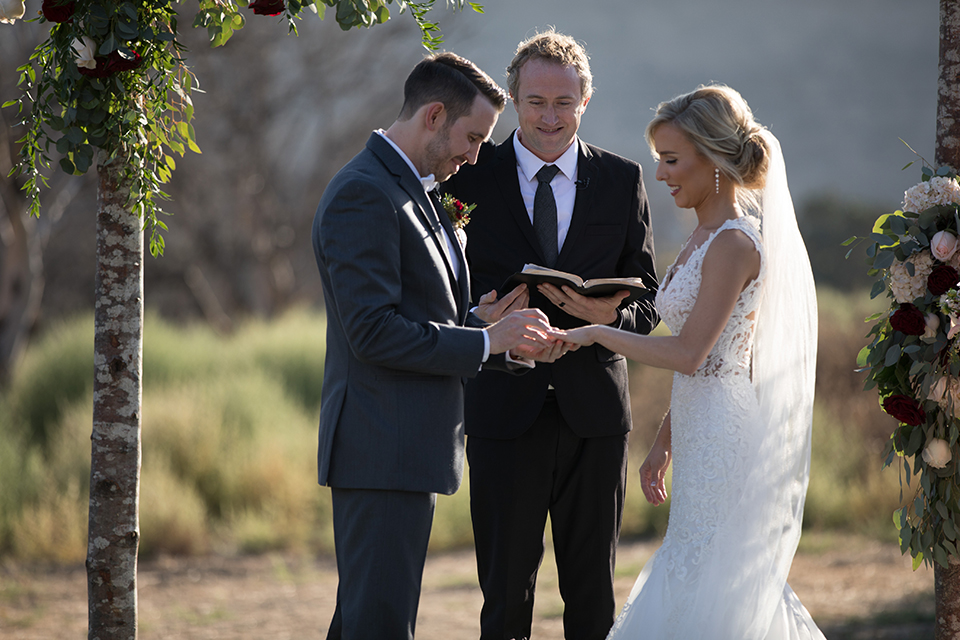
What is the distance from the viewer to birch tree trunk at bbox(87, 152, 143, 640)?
3.27 metres

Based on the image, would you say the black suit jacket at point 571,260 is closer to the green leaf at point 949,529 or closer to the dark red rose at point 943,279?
the dark red rose at point 943,279

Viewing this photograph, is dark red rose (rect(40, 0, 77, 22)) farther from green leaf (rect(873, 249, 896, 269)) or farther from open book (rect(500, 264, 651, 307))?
green leaf (rect(873, 249, 896, 269))

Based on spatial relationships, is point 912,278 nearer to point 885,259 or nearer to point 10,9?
point 885,259

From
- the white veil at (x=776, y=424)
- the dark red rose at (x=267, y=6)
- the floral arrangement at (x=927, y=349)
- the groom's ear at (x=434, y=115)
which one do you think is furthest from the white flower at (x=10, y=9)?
the floral arrangement at (x=927, y=349)

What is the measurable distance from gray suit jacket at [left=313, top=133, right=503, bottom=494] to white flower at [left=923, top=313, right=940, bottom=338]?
5.65 feet

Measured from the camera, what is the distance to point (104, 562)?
3.33 m

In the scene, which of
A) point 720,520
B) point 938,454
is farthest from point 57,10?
point 938,454

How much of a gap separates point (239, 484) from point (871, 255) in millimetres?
6326

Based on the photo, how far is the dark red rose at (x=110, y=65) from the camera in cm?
302

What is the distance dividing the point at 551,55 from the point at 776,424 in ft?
5.57

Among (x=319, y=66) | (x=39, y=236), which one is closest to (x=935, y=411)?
(x=39, y=236)

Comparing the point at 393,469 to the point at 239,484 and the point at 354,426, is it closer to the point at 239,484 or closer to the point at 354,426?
the point at 354,426

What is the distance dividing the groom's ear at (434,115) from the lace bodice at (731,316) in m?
1.00

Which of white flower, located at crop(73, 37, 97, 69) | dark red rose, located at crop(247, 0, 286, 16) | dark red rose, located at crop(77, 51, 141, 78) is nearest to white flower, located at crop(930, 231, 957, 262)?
dark red rose, located at crop(247, 0, 286, 16)
